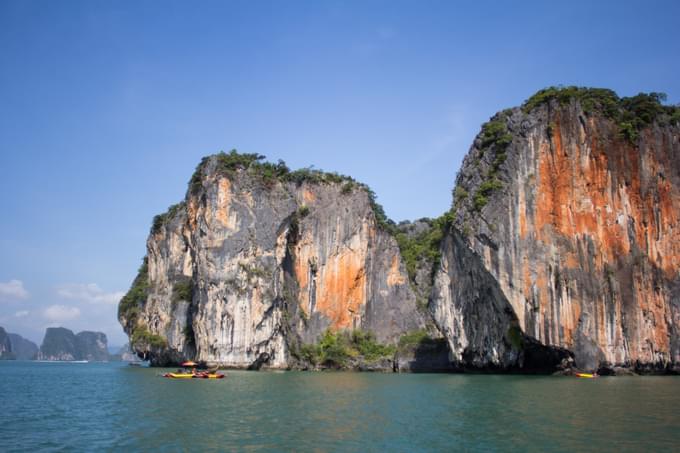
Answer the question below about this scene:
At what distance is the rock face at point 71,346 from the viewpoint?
17112 centimetres

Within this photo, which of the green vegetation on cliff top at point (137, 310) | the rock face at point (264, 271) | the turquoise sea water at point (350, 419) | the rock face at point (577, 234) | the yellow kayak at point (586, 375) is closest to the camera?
the turquoise sea water at point (350, 419)

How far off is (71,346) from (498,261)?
165827mm

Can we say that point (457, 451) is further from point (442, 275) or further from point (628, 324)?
point (442, 275)

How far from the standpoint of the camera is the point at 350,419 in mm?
20125

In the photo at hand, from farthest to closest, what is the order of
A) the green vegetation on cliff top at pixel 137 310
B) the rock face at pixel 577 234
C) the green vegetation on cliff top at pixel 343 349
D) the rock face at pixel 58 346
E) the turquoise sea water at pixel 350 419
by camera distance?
the rock face at pixel 58 346 < the green vegetation on cliff top at pixel 137 310 < the green vegetation on cliff top at pixel 343 349 < the rock face at pixel 577 234 < the turquoise sea water at pixel 350 419

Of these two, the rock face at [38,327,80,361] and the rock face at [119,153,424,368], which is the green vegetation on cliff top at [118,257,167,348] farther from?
the rock face at [38,327,80,361]

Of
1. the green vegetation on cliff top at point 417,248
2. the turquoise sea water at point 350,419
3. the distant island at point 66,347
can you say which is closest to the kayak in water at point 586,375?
the turquoise sea water at point 350,419

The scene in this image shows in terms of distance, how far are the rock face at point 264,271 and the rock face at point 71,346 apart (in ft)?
404

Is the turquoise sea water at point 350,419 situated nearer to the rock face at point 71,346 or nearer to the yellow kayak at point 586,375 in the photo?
the yellow kayak at point 586,375

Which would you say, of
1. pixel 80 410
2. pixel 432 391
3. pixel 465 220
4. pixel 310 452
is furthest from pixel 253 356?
pixel 310 452

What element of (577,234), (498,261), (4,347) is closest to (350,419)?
(498,261)

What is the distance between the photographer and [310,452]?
Answer: 15016mm

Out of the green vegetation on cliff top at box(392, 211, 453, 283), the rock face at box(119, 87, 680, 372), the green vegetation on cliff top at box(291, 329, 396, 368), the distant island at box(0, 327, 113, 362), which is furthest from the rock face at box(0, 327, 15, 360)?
the green vegetation on cliff top at box(291, 329, 396, 368)

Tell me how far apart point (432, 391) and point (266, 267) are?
2691cm
